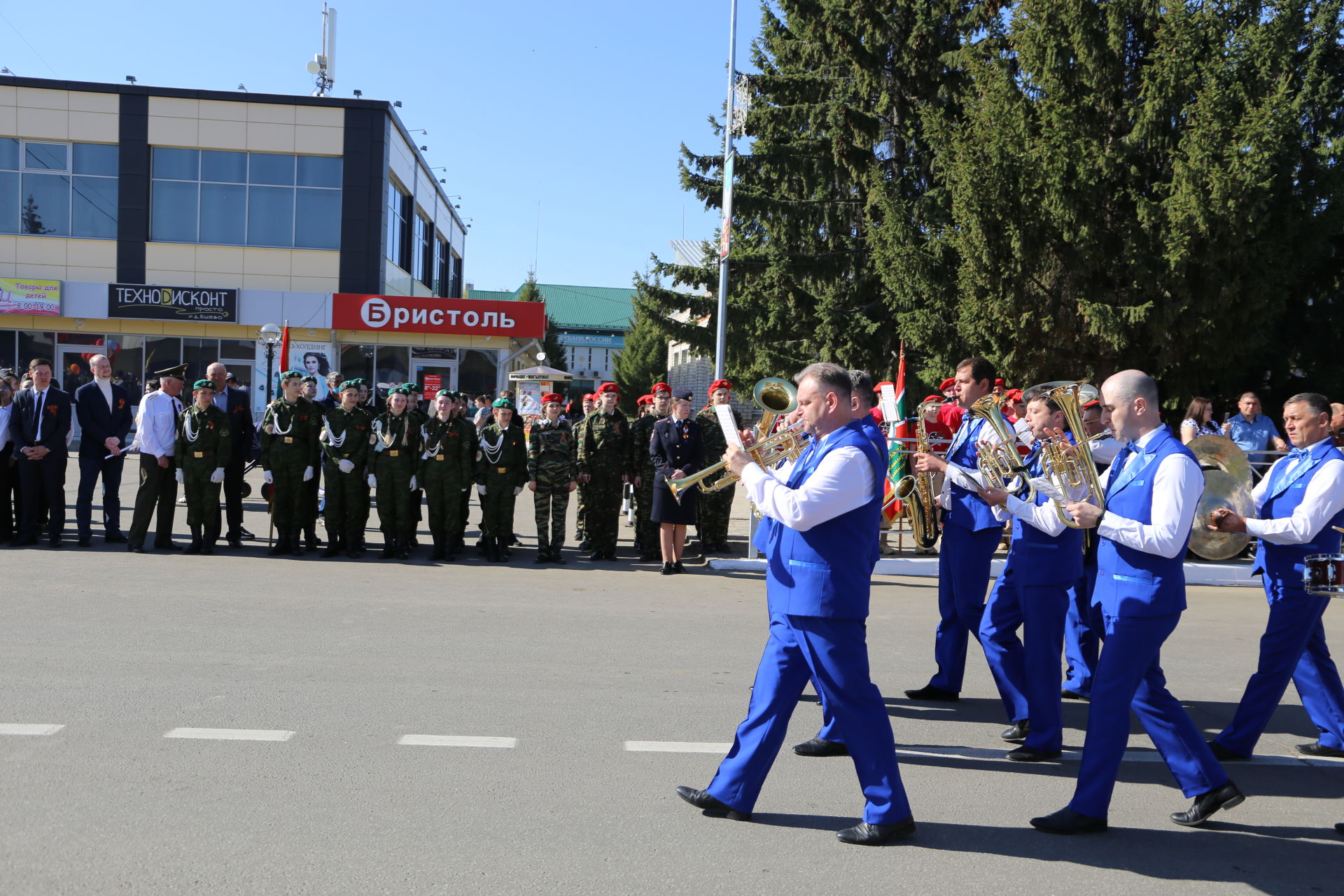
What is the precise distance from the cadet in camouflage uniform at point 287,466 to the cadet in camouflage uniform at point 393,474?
0.76 m

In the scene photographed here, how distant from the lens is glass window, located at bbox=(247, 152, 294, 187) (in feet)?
100

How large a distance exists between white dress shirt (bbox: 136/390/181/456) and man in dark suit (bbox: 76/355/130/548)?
45 centimetres

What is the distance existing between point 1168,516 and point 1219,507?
6301mm

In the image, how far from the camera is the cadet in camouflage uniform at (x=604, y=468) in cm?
1205

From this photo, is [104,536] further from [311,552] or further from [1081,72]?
[1081,72]

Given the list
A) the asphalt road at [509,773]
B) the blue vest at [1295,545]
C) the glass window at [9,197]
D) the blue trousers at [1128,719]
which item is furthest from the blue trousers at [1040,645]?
the glass window at [9,197]

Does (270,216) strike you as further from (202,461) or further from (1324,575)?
(1324,575)

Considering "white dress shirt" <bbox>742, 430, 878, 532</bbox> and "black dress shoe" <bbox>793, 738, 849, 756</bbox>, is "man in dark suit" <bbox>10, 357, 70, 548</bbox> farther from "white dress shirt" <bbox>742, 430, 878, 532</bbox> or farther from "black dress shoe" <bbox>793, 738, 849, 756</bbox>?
"white dress shirt" <bbox>742, 430, 878, 532</bbox>

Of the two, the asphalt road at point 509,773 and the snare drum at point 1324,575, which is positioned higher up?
the snare drum at point 1324,575

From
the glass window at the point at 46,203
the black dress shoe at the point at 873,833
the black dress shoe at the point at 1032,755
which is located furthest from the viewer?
the glass window at the point at 46,203

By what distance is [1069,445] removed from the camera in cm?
476

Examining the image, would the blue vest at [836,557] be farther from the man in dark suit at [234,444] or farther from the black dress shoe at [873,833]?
the man in dark suit at [234,444]

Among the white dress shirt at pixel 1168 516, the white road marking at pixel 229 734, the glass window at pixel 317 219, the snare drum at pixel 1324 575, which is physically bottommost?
the white road marking at pixel 229 734

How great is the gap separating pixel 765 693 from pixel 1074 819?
1394mm
